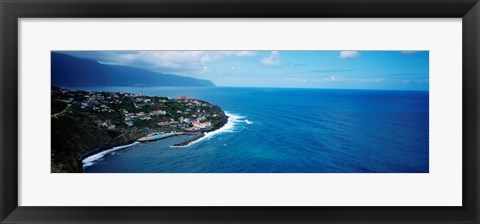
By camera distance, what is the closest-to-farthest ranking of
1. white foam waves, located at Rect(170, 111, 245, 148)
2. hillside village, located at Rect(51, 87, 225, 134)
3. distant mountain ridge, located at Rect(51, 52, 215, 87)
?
distant mountain ridge, located at Rect(51, 52, 215, 87)
hillside village, located at Rect(51, 87, 225, 134)
white foam waves, located at Rect(170, 111, 245, 148)

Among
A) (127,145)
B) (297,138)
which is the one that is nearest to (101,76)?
(127,145)

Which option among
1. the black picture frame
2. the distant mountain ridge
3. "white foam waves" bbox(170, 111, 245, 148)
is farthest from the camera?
"white foam waves" bbox(170, 111, 245, 148)

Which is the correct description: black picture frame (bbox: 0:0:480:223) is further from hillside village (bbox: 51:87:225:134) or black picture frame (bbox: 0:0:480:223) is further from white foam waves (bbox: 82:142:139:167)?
hillside village (bbox: 51:87:225:134)

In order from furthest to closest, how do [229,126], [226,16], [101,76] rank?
[229,126] → [101,76] → [226,16]

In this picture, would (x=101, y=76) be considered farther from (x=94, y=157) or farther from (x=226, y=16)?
(x=226, y=16)

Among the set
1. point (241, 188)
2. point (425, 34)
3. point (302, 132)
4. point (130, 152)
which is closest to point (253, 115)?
point (302, 132)

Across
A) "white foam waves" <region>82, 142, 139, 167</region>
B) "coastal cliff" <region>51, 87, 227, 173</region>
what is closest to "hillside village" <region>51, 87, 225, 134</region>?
"coastal cliff" <region>51, 87, 227, 173</region>

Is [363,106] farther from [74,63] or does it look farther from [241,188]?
[74,63]
